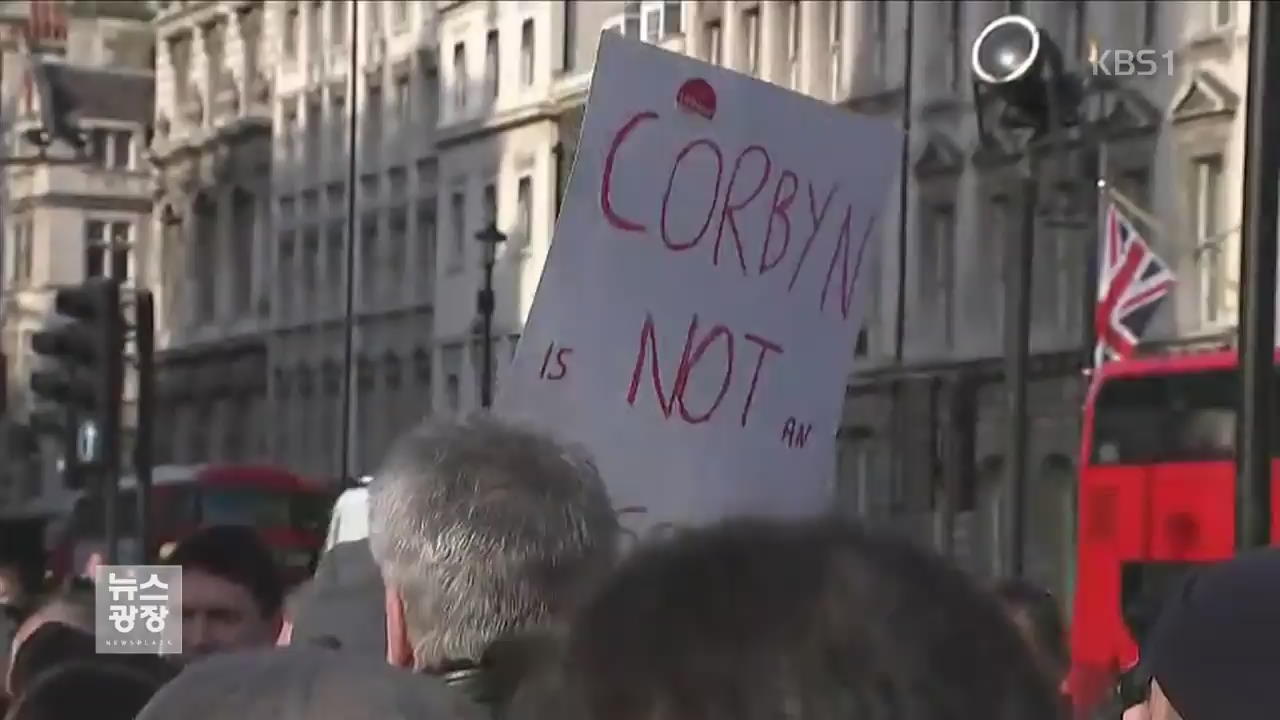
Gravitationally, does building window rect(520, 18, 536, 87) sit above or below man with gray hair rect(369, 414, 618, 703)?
above

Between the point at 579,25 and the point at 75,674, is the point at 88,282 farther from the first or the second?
the point at 579,25

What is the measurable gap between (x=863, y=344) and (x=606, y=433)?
117 ft

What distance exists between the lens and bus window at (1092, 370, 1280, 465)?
20203mm

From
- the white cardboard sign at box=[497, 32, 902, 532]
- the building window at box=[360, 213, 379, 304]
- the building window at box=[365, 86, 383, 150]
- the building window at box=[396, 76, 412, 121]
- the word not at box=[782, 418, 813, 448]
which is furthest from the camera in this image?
the building window at box=[365, 86, 383, 150]

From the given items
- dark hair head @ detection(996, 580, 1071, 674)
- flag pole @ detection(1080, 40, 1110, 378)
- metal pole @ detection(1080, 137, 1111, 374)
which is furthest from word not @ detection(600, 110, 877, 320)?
metal pole @ detection(1080, 137, 1111, 374)

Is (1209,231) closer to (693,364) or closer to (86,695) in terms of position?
(693,364)

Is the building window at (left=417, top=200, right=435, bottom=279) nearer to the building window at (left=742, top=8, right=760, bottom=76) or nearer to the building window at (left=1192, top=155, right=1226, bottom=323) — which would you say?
the building window at (left=742, top=8, right=760, bottom=76)

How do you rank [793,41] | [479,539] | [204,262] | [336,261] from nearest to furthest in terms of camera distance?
1. [479,539]
2. [793,41]
3. [336,261]
4. [204,262]

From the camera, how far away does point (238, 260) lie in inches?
2657

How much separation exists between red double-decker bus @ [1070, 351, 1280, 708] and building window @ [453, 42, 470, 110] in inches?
1353

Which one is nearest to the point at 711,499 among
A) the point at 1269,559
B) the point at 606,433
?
the point at 606,433

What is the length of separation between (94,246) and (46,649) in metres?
71.6

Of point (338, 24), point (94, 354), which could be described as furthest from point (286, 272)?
point (94, 354)

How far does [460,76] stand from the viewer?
183ft
